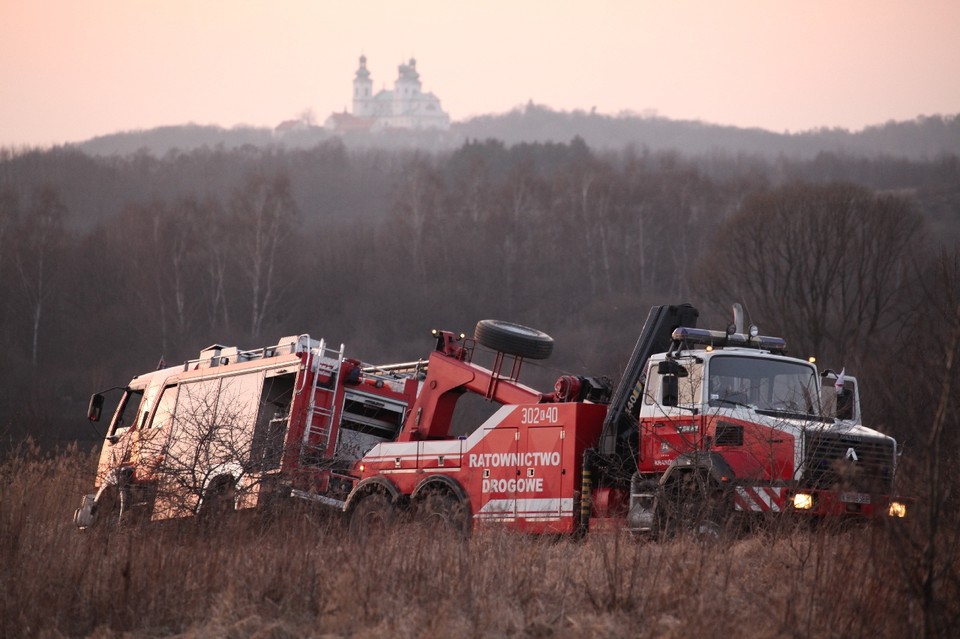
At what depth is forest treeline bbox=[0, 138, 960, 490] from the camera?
167ft

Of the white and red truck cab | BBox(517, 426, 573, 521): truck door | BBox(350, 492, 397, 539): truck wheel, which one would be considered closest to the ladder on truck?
the white and red truck cab

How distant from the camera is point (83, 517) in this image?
18.3 m

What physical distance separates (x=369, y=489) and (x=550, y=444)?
9.78 feet

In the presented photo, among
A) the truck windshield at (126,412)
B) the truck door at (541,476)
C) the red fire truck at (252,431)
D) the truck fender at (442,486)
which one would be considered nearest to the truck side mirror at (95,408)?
the red fire truck at (252,431)

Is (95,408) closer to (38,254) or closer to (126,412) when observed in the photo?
(126,412)

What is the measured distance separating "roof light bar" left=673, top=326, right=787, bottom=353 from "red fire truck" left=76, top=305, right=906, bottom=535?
0.07 ft

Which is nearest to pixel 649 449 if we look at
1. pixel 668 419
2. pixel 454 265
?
pixel 668 419

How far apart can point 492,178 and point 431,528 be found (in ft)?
273

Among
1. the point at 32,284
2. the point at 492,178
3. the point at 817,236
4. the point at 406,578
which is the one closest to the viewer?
the point at 406,578

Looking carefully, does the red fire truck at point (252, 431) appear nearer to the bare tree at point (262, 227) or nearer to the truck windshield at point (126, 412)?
the truck windshield at point (126, 412)

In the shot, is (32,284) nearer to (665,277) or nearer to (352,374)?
(665,277)

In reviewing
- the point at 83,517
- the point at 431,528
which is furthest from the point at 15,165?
the point at 431,528

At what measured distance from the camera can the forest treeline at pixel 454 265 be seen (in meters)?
50.8

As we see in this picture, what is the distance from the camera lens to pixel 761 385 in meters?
14.2
